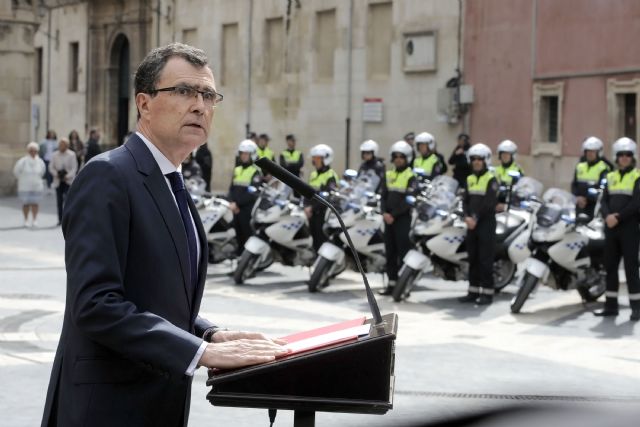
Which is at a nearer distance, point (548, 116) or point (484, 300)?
point (484, 300)

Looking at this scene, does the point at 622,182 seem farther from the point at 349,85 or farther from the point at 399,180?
the point at 349,85

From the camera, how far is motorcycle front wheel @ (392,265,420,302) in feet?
51.6

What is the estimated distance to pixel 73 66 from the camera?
163 ft

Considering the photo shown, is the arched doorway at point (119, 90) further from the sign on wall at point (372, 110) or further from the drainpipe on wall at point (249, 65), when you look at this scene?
the sign on wall at point (372, 110)

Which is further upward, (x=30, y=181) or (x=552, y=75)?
(x=552, y=75)

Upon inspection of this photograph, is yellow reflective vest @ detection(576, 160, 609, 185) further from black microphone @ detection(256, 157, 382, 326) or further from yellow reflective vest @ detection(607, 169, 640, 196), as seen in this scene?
black microphone @ detection(256, 157, 382, 326)

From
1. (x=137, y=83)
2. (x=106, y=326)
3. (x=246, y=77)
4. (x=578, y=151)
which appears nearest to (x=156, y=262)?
(x=106, y=326)

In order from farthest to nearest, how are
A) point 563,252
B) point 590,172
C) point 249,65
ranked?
1. point 249,65
2. point 590,172
3. point 563,252

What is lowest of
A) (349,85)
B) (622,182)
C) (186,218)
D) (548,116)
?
(622,182)

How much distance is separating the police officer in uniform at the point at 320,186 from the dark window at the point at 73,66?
32.3 metres

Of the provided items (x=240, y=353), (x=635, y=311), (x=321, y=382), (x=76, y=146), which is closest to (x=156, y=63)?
(x=240, y=353)

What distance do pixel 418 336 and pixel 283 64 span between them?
82.9 feet

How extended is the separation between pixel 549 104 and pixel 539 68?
78 centimetres

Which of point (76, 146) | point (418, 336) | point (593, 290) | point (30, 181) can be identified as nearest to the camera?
point (418, 336)
